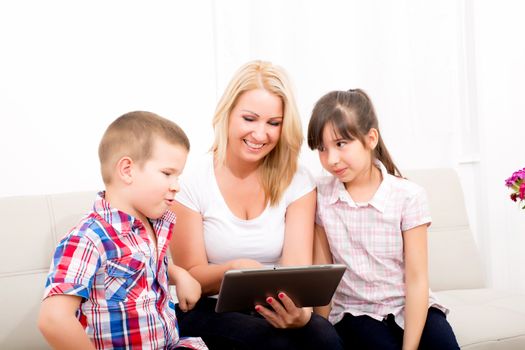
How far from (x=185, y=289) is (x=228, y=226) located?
30 centimetres

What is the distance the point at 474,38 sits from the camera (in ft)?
9.68

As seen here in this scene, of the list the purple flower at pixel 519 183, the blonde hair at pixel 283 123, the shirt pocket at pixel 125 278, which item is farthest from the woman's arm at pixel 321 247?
the shirt pocket at pixel 125 278

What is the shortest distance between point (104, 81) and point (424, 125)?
4.61 feet

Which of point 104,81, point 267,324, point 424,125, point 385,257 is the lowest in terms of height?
point 267,324

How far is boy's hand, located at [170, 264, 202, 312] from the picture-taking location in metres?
1.54

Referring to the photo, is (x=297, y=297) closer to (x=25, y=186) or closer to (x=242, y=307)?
(x=242, y=307)

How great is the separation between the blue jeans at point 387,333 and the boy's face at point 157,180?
66 cm

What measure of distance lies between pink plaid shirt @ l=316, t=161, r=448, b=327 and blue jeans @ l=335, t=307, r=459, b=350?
2cm

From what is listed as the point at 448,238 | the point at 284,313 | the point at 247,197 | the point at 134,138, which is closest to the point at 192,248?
the point at 247,197

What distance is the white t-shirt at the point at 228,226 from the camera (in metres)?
1.79

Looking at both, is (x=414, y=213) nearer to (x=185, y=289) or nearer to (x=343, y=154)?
(x=343, y=154)

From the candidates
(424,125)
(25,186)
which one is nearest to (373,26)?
(424,125)

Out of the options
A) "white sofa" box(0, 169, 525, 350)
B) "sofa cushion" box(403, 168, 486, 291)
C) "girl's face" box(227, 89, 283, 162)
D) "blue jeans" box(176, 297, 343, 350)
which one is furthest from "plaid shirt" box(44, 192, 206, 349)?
"sofa cushion" box(403, 168, 486, 291)

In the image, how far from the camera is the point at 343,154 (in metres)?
1.75
